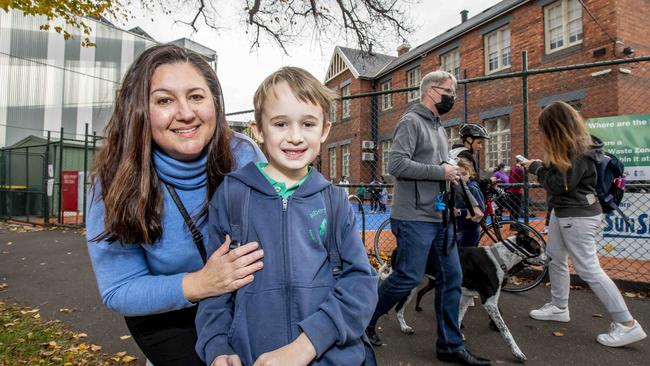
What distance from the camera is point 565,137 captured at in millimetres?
3527

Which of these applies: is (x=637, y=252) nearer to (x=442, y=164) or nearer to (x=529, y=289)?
(x=529, y=289)

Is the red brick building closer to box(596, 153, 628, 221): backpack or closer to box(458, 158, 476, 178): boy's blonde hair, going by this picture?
box(458, 158, 476, 178): boy's blonde hair

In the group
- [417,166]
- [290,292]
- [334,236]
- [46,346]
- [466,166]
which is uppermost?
[466,166]

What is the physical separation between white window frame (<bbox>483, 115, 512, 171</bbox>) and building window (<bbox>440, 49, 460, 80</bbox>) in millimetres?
3843

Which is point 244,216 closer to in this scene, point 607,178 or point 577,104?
point 607,178

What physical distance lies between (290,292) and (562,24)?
16.3 meters

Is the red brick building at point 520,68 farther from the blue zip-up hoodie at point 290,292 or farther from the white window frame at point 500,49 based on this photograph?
the blue zip-up hoodie at point 290,292

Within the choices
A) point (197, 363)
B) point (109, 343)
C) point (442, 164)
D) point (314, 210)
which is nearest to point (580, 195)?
point (442, 164)

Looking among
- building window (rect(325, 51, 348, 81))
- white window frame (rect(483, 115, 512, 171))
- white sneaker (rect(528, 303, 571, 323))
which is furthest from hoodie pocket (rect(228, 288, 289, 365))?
building window (rect(325, 51, 348, 81))

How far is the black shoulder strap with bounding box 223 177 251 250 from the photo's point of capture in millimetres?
1340

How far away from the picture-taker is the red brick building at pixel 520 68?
11727 millimetres

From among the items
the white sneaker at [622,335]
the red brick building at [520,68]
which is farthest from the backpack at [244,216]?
the red brick building at [520,68]

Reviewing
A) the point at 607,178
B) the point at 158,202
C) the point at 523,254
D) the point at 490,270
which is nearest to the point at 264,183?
the point at 158,202

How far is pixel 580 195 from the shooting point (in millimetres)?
3486
